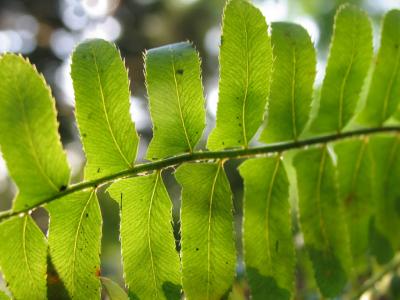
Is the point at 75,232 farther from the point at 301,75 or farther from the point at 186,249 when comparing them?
the point at 301,75

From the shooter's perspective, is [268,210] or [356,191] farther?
[356,191]

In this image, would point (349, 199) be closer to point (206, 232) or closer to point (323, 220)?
point (323, 220)

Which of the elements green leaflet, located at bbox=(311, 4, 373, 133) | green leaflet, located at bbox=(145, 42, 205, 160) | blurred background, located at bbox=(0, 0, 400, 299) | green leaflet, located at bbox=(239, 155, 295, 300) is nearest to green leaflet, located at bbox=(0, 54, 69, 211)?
green leaflet, located at bbox=(145, 42, 205, 160)

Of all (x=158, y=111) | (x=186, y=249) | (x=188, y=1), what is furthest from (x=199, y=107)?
(x=188, y=1)

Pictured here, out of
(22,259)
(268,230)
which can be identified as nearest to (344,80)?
(268,230)

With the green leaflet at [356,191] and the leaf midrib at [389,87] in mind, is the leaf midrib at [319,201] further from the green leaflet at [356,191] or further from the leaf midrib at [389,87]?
the leaf midrib at [389,87]

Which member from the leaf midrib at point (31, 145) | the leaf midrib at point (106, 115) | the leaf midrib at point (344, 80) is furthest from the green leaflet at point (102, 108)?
the leaf midrib at point (344, 80)
